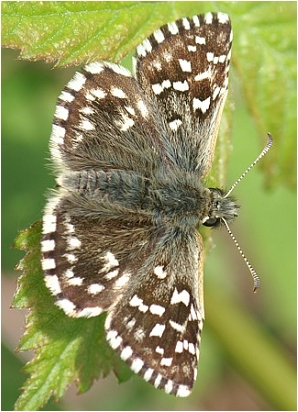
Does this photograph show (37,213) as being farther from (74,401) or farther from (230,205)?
(74,401)

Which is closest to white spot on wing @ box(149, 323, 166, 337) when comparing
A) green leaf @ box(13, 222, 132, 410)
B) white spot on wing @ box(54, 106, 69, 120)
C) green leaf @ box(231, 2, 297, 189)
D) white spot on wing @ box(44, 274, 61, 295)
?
green leaf @ box(13, 222, 132, 410)

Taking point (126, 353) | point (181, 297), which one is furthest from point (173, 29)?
point (126, 353)

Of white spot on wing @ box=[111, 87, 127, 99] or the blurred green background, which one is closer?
white spot on wing @ box=[111, 87, 127, 99]

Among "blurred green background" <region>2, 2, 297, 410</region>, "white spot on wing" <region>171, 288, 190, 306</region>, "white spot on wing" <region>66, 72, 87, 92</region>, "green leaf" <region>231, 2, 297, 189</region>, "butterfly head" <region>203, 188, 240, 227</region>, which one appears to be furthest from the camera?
"blurred green background" <region>2, 2, 297, 410</region>

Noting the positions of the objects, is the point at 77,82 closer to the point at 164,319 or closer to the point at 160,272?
the point at 160,272

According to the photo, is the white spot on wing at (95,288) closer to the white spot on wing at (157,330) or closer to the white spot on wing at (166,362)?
the white spot on wing at (157,330)

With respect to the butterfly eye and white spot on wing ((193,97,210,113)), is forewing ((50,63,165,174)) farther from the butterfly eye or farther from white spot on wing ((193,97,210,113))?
the butterfly eye
